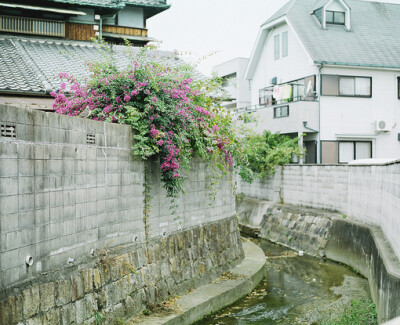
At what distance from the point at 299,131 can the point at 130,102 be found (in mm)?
16519

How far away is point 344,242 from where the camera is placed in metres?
16.2

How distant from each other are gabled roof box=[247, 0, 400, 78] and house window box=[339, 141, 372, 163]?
416cm

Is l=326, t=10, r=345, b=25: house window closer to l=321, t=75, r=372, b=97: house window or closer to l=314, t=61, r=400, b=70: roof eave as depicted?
l=314, t=61, r=400, b=70: roof eave

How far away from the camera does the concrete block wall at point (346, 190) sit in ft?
35.5

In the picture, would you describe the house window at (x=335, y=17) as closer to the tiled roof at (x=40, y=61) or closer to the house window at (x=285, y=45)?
the house window at (x=285, y=45)

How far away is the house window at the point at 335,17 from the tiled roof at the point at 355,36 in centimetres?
36

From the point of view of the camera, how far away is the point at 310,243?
1819cm

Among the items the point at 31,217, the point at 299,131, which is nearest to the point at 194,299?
the point at 31,217

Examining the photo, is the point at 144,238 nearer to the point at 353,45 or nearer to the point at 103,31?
the point at 103,31

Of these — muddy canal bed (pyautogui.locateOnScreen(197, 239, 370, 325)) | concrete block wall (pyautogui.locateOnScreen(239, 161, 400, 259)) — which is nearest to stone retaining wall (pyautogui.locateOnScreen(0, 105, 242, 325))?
muddy canal bed (pyautogui.locateOnScreen(197, 239, 370, 325))

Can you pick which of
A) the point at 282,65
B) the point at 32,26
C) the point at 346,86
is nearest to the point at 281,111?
the point at 346,86

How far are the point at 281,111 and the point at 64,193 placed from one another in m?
20.3

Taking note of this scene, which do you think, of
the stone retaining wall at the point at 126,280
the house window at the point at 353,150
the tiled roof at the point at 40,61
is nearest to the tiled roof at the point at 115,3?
the tiled roof at the point at 40,61

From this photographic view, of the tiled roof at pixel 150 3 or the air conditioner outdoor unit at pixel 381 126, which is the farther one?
the air conditioner outdoor unit at pixel 381 126
